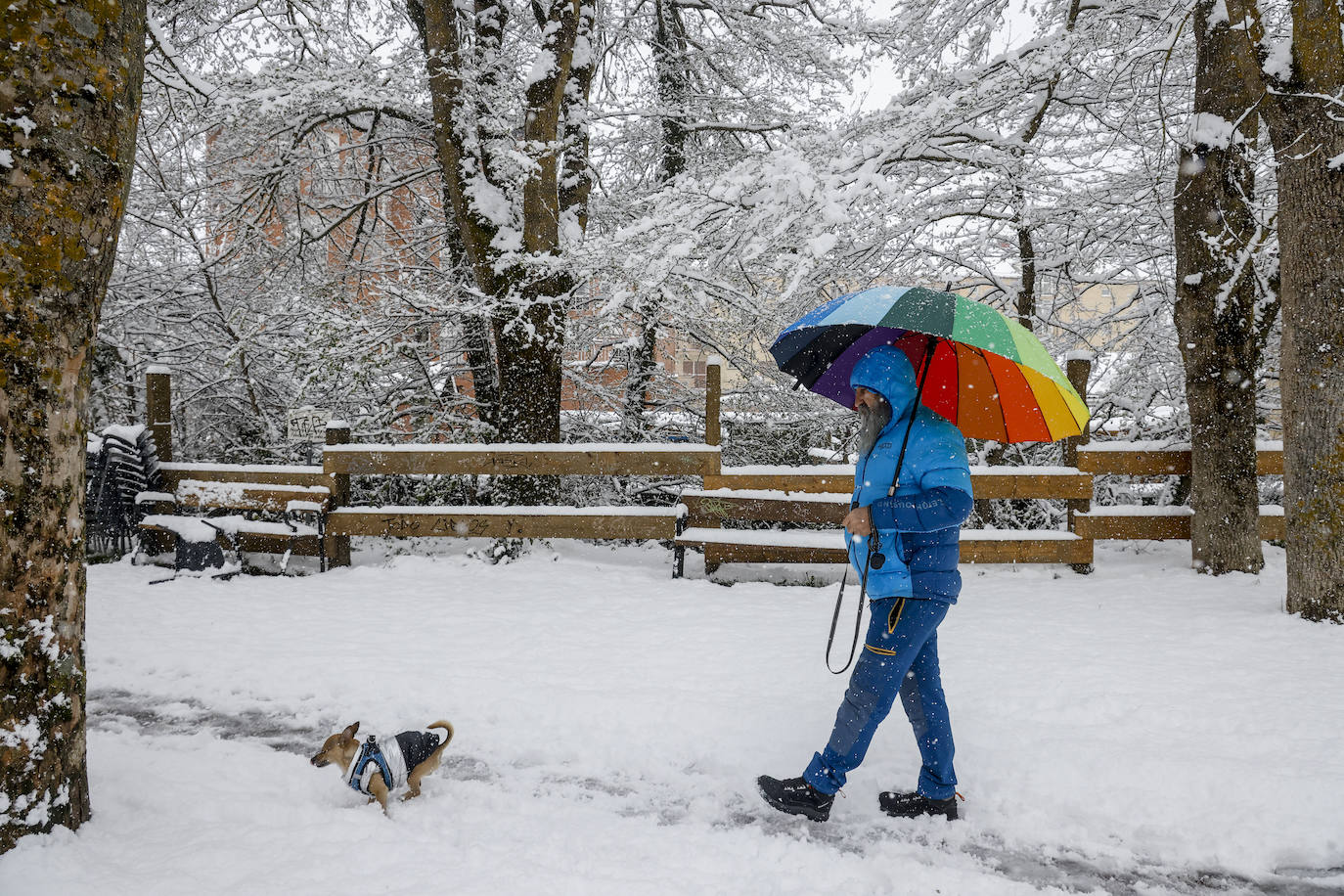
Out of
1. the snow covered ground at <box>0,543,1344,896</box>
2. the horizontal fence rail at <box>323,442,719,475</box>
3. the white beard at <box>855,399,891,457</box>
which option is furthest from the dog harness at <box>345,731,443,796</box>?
the horizontal fence rail at <box>323,442,719,475</box>

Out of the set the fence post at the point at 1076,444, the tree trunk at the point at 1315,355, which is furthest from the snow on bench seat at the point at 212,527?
the tree trunk at the point at 1315,355

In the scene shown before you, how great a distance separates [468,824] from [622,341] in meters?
7.79

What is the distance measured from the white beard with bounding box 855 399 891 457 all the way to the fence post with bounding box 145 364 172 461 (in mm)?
7828

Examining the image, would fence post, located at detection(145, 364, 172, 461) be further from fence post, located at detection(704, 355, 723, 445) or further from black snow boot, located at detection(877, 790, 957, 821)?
black snow boot, located at detection(877, 790, 957, 821)

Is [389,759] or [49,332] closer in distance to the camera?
[49,332]

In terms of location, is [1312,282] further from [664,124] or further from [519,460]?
[664,124]

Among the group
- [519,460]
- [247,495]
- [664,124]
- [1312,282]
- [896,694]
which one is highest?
[664,124]

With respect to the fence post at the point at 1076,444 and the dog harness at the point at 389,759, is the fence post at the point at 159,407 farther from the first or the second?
the fence post at the point at 1076,444

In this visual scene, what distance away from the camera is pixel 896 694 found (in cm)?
308

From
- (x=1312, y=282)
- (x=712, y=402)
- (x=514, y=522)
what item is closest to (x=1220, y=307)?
(x=1312, y=282)

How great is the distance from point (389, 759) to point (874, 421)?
90.9 inches

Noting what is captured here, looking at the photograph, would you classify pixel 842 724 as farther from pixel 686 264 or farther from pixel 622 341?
pixel 622 341

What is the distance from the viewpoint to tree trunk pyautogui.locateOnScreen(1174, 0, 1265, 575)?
6.37 meters

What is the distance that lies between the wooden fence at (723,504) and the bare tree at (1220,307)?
1.41 ft
